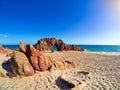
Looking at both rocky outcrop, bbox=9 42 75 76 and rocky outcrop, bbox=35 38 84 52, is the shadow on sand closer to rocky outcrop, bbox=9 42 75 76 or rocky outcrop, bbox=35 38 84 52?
rocky outcrop, bbox=9 42 75 76

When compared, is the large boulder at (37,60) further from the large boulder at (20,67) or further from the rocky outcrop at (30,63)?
the large boulder at (20,67)

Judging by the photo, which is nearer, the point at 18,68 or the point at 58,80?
the point at 58,80

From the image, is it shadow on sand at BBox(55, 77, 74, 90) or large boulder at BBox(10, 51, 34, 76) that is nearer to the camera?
shadow on sand at BBox(55, 77, 74, 90)

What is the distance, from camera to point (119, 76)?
9.10 m

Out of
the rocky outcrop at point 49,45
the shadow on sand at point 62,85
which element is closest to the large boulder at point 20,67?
the shadow on sand at point 62,85

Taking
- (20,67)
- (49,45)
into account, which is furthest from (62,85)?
(49,45)

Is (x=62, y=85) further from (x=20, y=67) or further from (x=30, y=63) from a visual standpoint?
(x=30, y=63)

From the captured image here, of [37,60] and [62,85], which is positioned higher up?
[37,60]

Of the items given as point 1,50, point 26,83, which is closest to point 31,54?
point 26,83

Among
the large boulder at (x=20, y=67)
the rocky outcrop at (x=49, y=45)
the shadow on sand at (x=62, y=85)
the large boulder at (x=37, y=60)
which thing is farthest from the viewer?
Answer: the rocky outcrop at (x=49, y=45)

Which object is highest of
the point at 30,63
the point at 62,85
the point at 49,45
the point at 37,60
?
the point at 49,45

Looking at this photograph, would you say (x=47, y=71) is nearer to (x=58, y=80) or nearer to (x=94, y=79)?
(x=58, y=80)

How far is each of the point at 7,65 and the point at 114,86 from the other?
27.0 ft

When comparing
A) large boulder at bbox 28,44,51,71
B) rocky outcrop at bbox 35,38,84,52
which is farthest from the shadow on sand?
rocky outcrop at bbox 35,38,84,52
